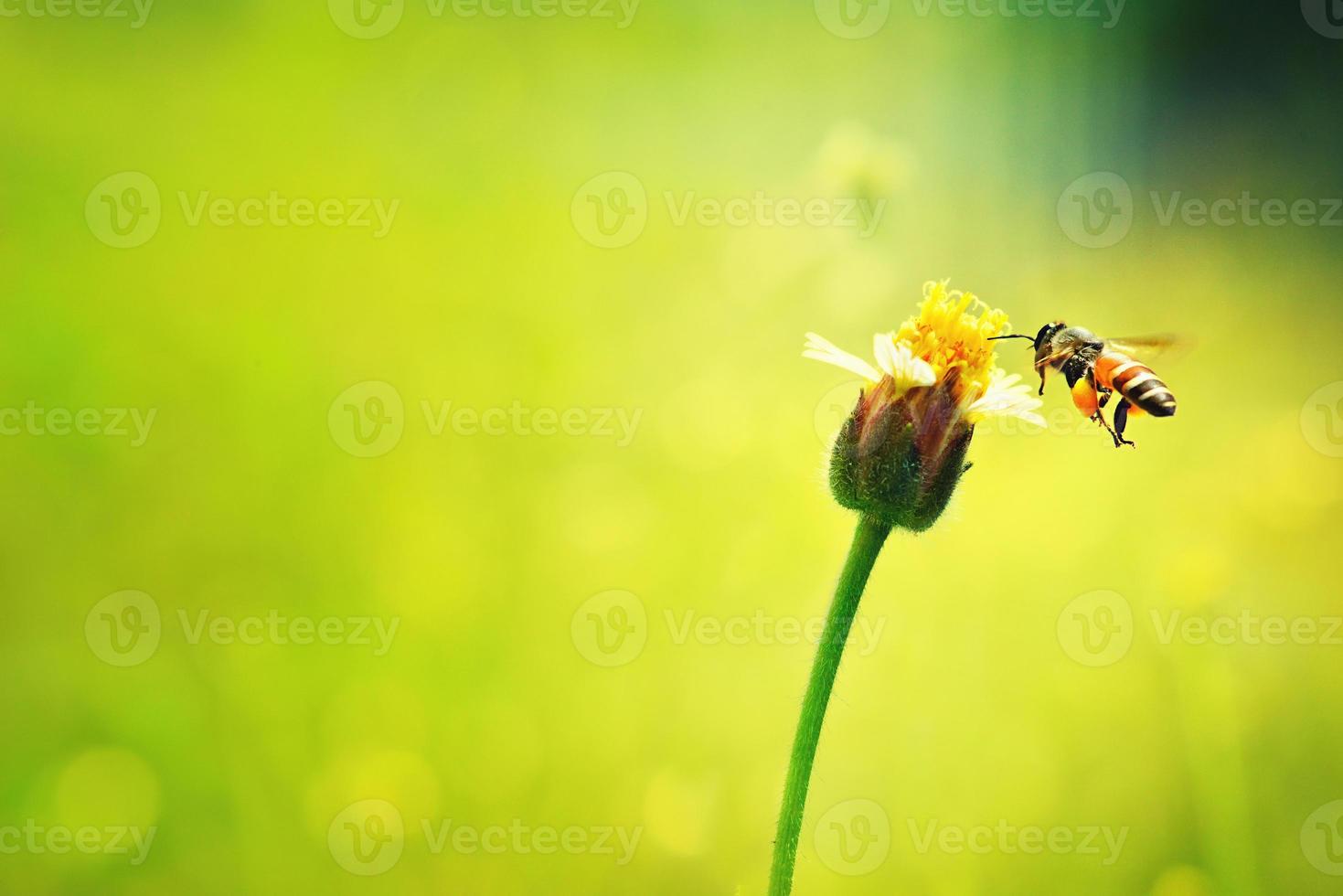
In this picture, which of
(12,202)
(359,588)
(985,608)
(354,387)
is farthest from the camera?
(12,202)

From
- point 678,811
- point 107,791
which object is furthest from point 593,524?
point 107,791

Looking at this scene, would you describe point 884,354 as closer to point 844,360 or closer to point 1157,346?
point 844,360

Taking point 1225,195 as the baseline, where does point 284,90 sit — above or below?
below

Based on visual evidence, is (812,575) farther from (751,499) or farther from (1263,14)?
(1263,14)

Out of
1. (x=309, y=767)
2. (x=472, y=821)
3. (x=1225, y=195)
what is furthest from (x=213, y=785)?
(x=1225, y=195)

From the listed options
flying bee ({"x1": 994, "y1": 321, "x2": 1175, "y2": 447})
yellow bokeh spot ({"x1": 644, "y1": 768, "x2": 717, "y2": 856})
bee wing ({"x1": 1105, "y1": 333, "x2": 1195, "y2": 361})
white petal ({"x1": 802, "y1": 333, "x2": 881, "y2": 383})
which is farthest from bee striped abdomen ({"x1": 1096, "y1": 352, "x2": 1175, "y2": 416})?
yellow bokeh spot ({"x1": 644, "y1": 768, "x2": 717, "y2": 856})

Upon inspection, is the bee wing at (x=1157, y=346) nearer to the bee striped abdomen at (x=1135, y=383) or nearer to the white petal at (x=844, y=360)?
the bee striped abdomen at (x=1135, y=383)

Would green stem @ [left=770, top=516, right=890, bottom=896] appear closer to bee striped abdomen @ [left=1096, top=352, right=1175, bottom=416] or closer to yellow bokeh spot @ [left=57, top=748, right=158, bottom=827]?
bee striped abdomen @ [left=1096, top=352, right=1175, bottom=416]

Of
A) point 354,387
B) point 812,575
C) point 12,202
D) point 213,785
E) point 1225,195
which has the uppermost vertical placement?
point 1225,195
